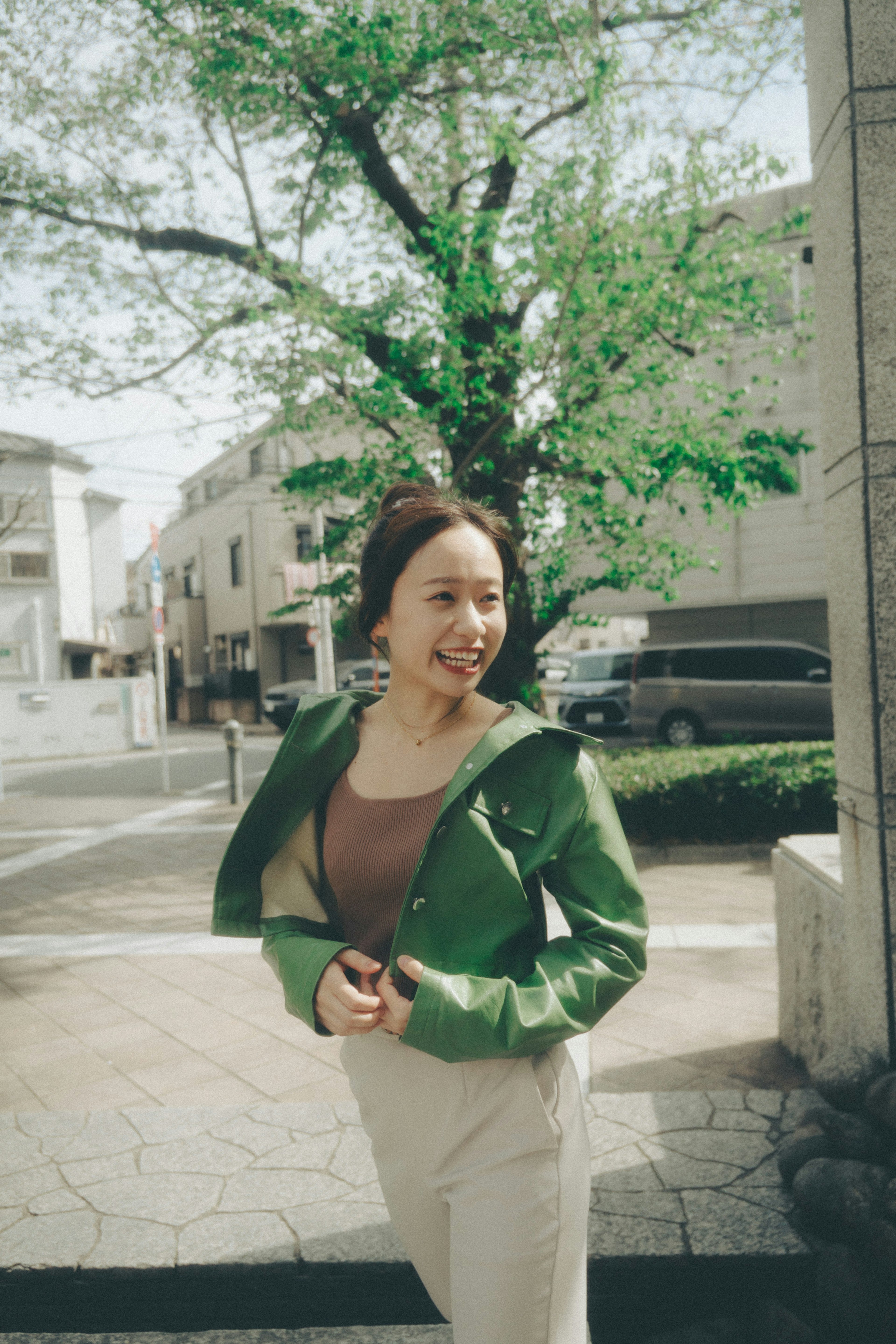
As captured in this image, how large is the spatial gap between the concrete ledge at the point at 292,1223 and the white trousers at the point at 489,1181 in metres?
1.04

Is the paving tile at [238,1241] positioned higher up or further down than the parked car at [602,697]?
further down

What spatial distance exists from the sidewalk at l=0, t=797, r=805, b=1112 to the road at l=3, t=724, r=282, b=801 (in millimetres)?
6083

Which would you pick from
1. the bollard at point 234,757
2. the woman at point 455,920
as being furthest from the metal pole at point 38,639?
the woman at point 455,920

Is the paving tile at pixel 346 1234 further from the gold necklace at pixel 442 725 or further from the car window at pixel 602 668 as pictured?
the car window at pixel 602 668

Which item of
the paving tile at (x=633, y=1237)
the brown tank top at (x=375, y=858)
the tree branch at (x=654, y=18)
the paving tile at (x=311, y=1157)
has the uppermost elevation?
the tree branch at (x=654, y=18)

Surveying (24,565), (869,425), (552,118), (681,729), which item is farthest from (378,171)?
(24,565)

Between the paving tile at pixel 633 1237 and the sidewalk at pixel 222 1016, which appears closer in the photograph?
the paving tile at pixel 633 1237

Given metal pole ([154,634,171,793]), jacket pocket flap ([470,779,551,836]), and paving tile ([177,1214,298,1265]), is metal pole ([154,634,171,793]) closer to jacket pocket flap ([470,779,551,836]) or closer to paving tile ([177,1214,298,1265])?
paving tile ([177,1214,298,1265])

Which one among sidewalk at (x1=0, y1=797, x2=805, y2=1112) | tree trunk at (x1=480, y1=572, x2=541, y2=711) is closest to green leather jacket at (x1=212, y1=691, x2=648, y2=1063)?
sidewalk at (x1=0, y1=797, x2=805, y2=1112)

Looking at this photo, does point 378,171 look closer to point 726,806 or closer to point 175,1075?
point 726,806

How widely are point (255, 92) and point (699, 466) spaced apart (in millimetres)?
4490

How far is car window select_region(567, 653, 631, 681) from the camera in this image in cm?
1652

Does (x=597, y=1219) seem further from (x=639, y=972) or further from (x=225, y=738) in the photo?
(x=225, y=738)

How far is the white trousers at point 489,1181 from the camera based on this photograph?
140 cm
